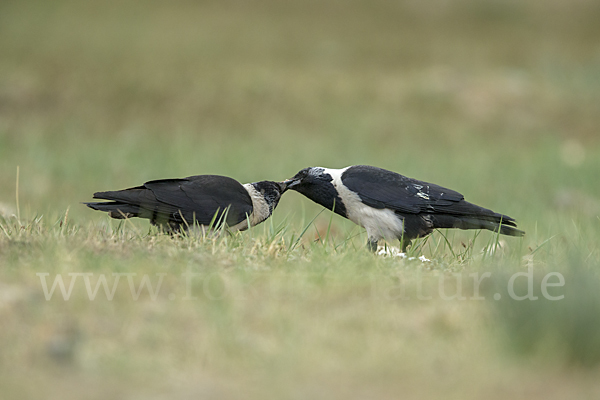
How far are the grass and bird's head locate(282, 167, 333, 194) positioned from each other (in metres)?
0.40

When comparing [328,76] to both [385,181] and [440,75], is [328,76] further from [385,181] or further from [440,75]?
[385,181]

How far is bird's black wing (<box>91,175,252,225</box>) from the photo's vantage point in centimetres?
512

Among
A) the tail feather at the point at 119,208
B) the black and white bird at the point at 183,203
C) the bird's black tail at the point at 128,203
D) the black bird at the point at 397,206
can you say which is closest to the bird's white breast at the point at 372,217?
the black bird at the point at 397,206

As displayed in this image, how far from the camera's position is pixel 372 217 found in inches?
218

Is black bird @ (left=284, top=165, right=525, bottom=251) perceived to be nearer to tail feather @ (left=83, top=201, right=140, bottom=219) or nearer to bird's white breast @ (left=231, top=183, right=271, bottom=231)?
bird's white breast @ (left=231, top=183, right=271, bottom=231)

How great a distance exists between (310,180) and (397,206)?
0.79 m

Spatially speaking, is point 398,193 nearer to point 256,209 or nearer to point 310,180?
point 310,180

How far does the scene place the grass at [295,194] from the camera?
2.95 meters

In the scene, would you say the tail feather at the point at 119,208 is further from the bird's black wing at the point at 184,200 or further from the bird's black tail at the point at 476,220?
the bird's black tail at the point at 476,220

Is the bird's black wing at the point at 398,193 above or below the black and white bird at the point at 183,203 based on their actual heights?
above

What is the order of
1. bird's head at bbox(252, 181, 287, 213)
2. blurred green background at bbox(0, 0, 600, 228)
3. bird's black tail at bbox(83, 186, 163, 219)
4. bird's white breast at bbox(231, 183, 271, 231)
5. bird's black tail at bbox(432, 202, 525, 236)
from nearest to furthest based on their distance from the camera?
bird's black tail at bbox(83, 186, 163, 219) → bird's black tail at bbox(432, 202, 525, 236) → bird's white breast at bbox(231, 183, 271, 231) → bird's head at bbox(252, 181, 287, 213) → blurred green background at bbox(0, 0, 600, 228)

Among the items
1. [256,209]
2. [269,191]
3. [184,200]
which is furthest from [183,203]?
[269,191]

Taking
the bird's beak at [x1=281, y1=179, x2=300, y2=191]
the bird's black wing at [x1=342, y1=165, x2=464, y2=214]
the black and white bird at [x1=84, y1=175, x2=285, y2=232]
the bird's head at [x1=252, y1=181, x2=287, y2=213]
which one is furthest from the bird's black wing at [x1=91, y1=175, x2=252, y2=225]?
the bird's black wing at [x1=342, y1=165, x2=464, y2=214]

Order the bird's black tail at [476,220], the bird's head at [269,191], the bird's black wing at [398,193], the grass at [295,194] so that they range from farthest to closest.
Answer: the bird's head at [269,191] < the bird's black wing at [398,193] < the bird's black tail at [476,220] < the grass at [295,194]
